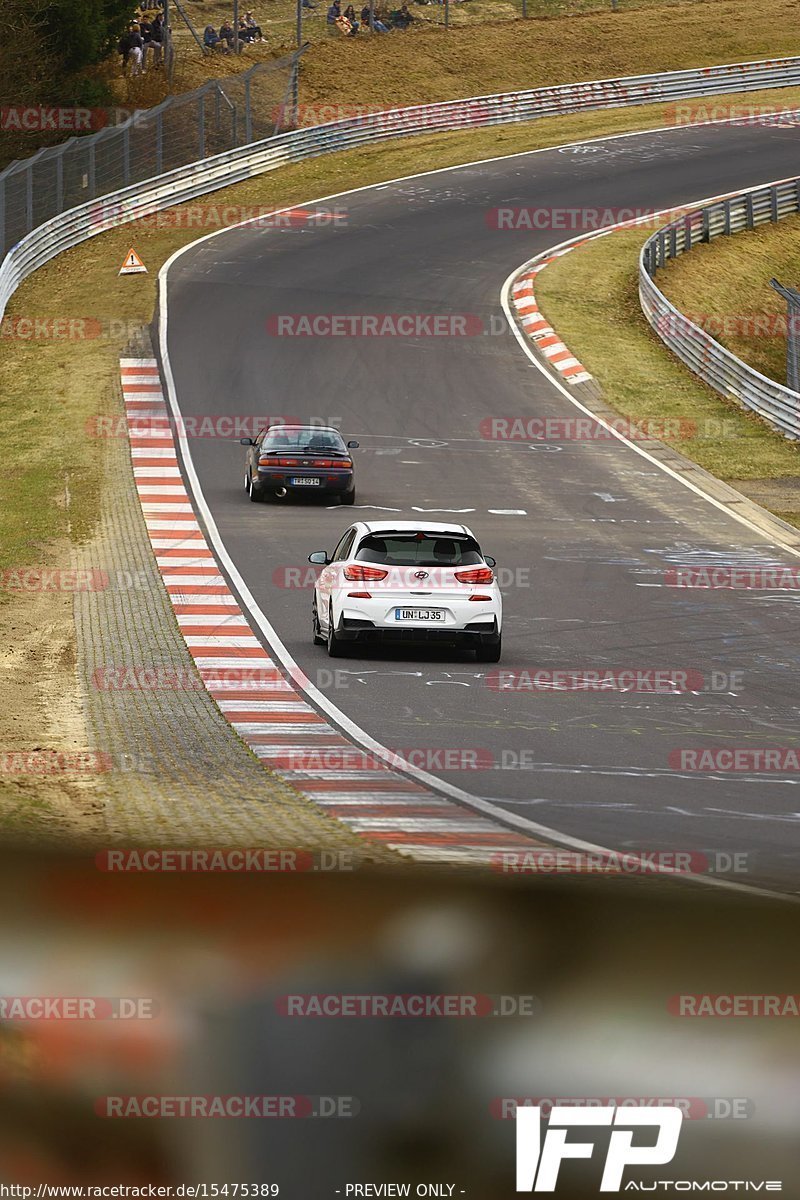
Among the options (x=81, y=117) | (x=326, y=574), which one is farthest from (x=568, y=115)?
(x=326, y=574)

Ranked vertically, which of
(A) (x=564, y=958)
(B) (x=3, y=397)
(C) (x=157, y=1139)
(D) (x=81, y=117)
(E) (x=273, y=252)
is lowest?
(C) (x=157, y=1139)

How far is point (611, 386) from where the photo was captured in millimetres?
39938

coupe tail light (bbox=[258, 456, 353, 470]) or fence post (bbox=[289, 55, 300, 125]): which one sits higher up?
fence post (bbox=[289, 55, 300, 125])

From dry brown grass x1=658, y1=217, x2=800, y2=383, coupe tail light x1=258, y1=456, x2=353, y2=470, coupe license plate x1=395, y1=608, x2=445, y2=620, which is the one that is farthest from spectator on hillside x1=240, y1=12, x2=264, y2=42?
coupe license plate x1=395, y1=608, x2=445, y2=620

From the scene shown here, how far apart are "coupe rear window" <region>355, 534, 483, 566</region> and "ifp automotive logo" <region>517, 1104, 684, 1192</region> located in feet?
41.3

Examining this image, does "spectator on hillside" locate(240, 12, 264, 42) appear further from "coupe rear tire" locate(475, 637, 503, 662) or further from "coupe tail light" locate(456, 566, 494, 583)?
"coupe rear tire" locate(475, 637, 503, 662)

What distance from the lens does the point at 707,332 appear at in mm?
46531

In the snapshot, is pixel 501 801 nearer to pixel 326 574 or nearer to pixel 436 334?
pixel 326 574

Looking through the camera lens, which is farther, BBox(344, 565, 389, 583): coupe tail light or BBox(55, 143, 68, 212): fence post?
BBox(55, 143, 68, 212): fence post

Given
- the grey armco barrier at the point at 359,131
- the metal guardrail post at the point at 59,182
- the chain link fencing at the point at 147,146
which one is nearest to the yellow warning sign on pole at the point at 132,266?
the grey armco barrier at the point at 359,131

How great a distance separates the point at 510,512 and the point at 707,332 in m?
20.0

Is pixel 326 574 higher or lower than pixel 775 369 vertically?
lower

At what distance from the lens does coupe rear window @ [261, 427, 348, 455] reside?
28.9 metres

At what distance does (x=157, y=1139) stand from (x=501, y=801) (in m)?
6.49
